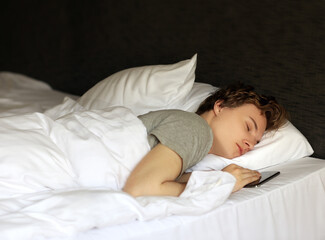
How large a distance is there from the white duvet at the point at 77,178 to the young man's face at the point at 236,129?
207 mm

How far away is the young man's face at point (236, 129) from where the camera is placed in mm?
1454

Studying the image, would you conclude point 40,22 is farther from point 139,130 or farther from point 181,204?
point 181,204

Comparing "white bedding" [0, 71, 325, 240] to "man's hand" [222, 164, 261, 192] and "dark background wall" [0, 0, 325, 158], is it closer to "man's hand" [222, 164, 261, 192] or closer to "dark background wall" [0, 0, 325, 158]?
"man's hand" [222, 164, 261, 192]

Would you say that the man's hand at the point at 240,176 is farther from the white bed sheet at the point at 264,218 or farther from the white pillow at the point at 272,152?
the white pillow at the point at 272,152

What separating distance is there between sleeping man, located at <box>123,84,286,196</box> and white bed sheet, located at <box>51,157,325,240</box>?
0.07 meters

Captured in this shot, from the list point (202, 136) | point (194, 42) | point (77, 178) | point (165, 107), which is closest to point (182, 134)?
point (202, 136)

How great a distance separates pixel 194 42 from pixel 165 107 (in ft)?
1.58

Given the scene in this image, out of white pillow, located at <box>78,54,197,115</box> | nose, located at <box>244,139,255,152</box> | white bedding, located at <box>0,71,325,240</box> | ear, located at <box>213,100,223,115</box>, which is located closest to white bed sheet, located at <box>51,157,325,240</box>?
white bedding, located at <box>0,71,325,240</box>

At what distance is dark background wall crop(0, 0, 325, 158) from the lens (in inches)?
66.1

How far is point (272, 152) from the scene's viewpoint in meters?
1.57

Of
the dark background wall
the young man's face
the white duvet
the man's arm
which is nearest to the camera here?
the white duvet

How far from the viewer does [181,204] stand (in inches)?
45.9

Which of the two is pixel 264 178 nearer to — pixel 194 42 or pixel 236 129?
pixel 236 129

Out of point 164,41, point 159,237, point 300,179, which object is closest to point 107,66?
point 164,41
